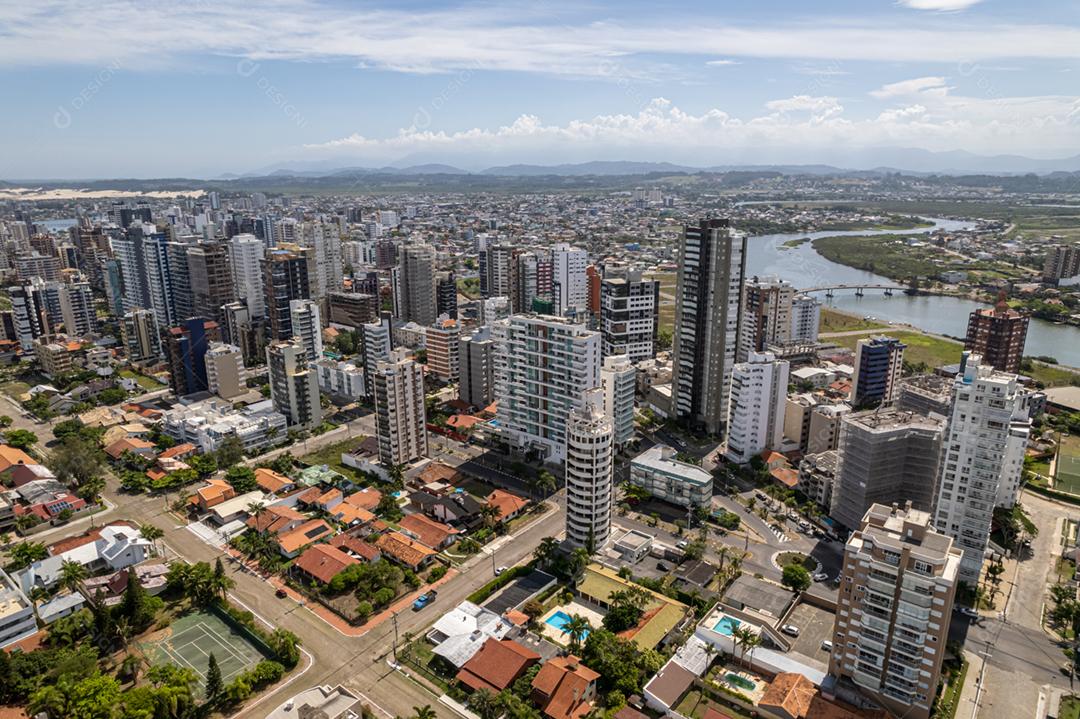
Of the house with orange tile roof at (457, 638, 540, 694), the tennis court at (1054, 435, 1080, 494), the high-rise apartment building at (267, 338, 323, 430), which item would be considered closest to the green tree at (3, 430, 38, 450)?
the high-rise apartment building at (267, 338, 323, 430)

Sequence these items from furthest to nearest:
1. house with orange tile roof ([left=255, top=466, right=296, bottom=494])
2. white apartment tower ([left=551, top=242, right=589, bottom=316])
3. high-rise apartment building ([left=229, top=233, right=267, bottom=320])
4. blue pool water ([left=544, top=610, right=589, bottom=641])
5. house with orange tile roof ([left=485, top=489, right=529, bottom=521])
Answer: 1. white apartment tower ([left=551, top=242, right=589, bottom=316])
2. high-rise apartment building ([left=229, top=233, right=267, bottom=320])
3. house with orange tile roof ([left=255, top=466, right=296, bottom=494])
4. house with orange tile roof ([left=485, top=489, right=529, bottom=521])
5. blue pool water ([left=544, top=610, right=589, bottom=641])

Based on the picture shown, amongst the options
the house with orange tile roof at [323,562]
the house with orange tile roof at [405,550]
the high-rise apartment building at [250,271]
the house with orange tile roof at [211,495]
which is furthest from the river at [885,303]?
the house with orange tile roof at [323,562]

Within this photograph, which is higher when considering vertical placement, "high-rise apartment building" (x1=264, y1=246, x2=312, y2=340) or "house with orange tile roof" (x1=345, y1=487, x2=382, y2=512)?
"high-rise apartment building" (x1=264, y1=246, x2=312, y2=340)

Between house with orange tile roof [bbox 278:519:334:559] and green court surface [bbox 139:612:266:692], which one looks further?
house with orange tile roof [bbox 278:519:334:559]

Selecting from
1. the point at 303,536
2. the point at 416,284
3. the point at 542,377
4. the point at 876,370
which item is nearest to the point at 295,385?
the point at 303,536

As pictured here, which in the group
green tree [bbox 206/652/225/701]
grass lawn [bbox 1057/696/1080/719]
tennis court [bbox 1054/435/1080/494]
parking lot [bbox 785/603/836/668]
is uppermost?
green tree [bbox 206/652/225/701]

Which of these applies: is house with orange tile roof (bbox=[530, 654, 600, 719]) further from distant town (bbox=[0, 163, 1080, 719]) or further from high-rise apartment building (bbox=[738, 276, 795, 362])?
high-rise apartment building (bbox=[738, 276, 795, 362])

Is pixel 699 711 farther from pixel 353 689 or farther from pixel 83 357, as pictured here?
pixel 83 357
